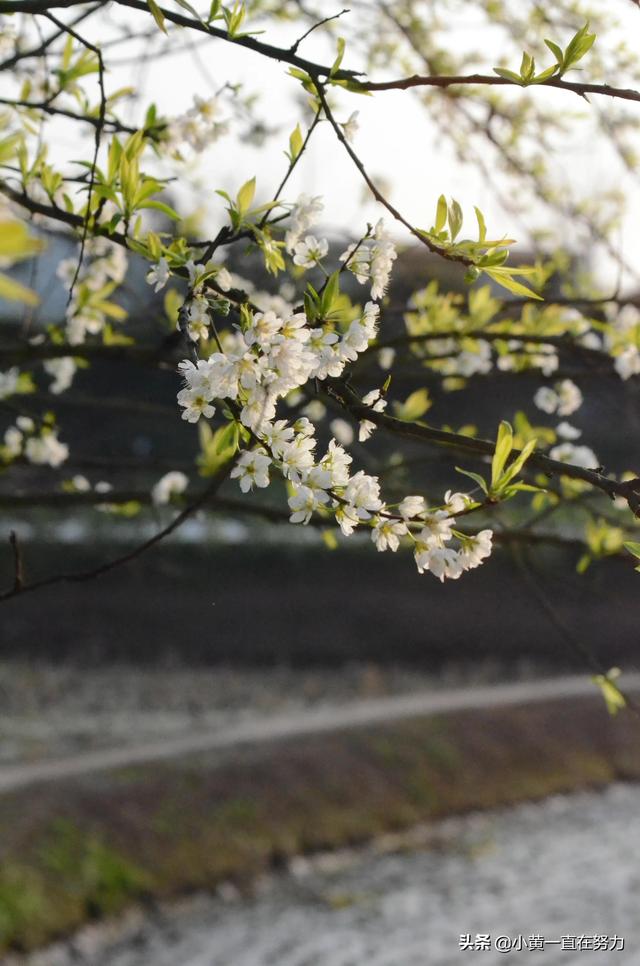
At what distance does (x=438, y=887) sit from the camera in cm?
532

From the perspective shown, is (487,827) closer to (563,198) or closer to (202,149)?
(563,198)

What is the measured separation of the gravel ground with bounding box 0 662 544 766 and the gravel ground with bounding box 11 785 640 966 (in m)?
1.75

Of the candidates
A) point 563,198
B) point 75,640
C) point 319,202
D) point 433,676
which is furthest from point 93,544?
point 319,202

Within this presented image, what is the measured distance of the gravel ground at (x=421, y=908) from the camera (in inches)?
173

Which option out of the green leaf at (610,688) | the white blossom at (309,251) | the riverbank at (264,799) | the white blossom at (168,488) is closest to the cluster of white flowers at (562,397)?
the green leaf at (610,688)

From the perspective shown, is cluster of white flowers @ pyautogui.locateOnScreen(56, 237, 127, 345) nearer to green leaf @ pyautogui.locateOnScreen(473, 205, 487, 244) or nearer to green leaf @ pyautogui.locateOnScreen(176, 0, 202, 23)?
green leaf @ pyautogui.locateOnScreen(176, 0, 202, 23)

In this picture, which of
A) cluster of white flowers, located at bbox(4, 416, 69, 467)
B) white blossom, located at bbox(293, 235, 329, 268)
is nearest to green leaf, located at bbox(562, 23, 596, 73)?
white blossom, located at bbox(293, 235, 329, 268)

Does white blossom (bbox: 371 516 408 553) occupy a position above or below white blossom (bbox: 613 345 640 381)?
below

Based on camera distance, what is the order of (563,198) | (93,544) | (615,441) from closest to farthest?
(563,198) → (93,544) → (615,441)

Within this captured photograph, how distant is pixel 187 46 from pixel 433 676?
23.1 feet

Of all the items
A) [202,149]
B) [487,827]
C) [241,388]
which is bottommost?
[487,827]

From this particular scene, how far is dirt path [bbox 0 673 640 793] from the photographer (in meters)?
5.68

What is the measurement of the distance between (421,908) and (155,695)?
3.27m

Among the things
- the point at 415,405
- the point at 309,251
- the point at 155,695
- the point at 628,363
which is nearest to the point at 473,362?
the point at 415,405
